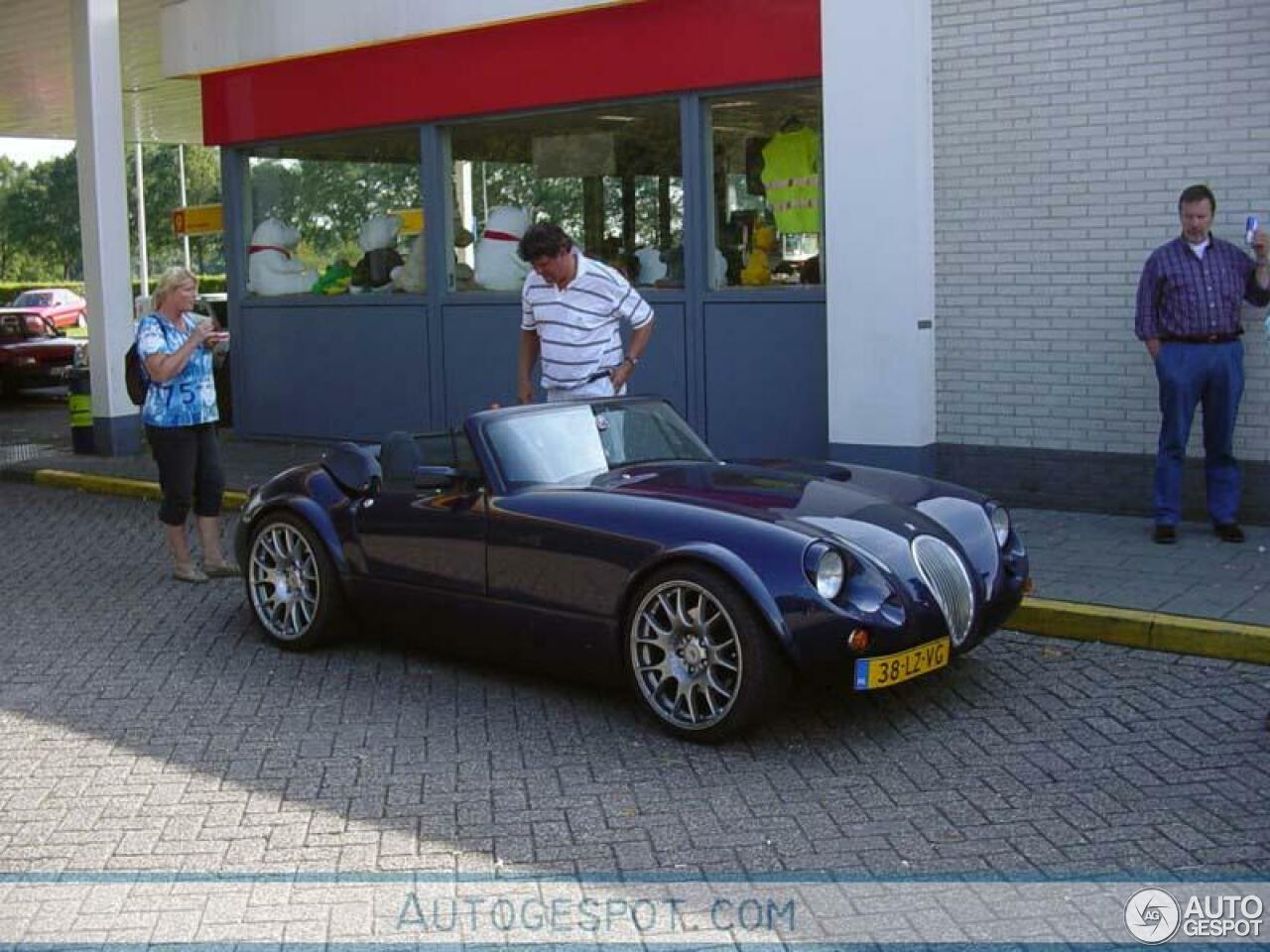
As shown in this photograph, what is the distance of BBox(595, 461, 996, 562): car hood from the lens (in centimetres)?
603

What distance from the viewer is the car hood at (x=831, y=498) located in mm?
6031

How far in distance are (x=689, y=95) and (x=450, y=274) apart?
3.03 m

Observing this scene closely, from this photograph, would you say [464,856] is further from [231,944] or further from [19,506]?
[19,506]

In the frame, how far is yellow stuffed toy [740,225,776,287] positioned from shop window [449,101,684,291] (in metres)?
0.57

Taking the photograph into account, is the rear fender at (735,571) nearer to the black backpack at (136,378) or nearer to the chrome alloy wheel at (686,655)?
the chrome alloy wheel at (686,655)

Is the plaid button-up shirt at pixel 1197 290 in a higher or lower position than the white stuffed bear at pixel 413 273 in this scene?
lower

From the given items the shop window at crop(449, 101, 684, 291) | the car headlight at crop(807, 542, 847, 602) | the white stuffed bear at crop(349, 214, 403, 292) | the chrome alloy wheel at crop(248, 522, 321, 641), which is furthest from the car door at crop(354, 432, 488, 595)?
the white stuffed bear at crop(349, 214, 403, 292)

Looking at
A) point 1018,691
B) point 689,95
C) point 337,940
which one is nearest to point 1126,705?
point 1018,691

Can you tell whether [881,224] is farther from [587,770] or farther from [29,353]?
[29,353]

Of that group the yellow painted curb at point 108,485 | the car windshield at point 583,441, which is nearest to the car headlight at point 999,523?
the car windshield at point 583,441

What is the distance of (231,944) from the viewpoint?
423 cm

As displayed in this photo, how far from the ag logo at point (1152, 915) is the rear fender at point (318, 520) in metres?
3.96

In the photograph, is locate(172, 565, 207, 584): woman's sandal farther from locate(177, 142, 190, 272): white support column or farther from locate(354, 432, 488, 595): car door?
locate(177, 142, 190, 272): white support column

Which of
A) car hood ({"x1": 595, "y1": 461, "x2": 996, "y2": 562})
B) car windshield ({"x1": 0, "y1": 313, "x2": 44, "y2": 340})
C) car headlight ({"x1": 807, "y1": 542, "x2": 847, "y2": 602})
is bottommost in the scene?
car headlight ({"x1": 807, "y1": 542, "x2": 847, "y2": 602})
